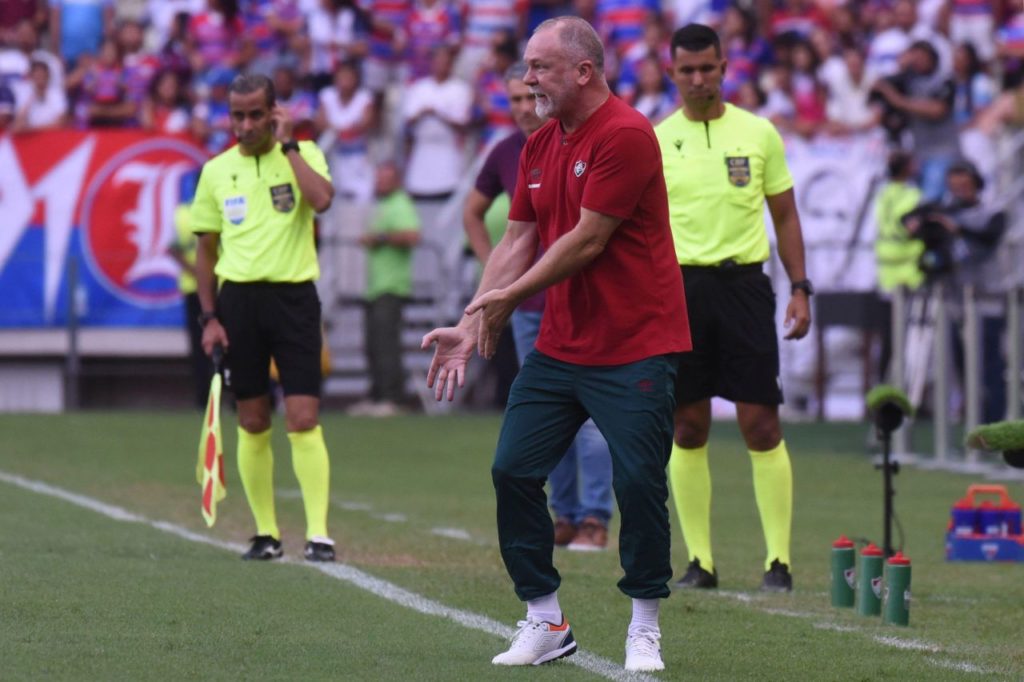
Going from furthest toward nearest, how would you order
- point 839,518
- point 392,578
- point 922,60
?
point 922,60 < point 839,518 < point 392,578

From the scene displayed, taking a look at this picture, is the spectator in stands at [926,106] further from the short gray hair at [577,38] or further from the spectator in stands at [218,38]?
the short gray hair at [577,38]

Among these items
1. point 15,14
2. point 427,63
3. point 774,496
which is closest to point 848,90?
point 427,63

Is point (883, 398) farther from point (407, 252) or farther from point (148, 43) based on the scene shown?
point (148, 43)

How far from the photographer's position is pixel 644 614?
645 centimetres

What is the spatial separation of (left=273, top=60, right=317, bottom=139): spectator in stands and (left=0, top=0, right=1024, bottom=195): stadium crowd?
0.03m

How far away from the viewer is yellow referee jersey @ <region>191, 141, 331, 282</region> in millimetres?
9539

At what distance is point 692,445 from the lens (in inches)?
350

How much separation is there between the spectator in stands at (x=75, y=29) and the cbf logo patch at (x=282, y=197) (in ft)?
44.4

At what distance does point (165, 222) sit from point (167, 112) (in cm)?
183

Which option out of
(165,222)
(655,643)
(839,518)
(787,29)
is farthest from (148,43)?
(655,643)

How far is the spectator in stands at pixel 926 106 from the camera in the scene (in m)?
19.8

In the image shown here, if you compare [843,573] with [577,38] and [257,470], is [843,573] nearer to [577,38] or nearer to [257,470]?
[577,38]

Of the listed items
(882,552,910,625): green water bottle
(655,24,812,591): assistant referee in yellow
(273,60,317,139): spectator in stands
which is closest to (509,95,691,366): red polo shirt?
(882,552,910,625): green water bottle

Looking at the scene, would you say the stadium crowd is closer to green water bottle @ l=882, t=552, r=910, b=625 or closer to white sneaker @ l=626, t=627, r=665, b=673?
green water bottle @ l=882, t=552, r=910, b=625
